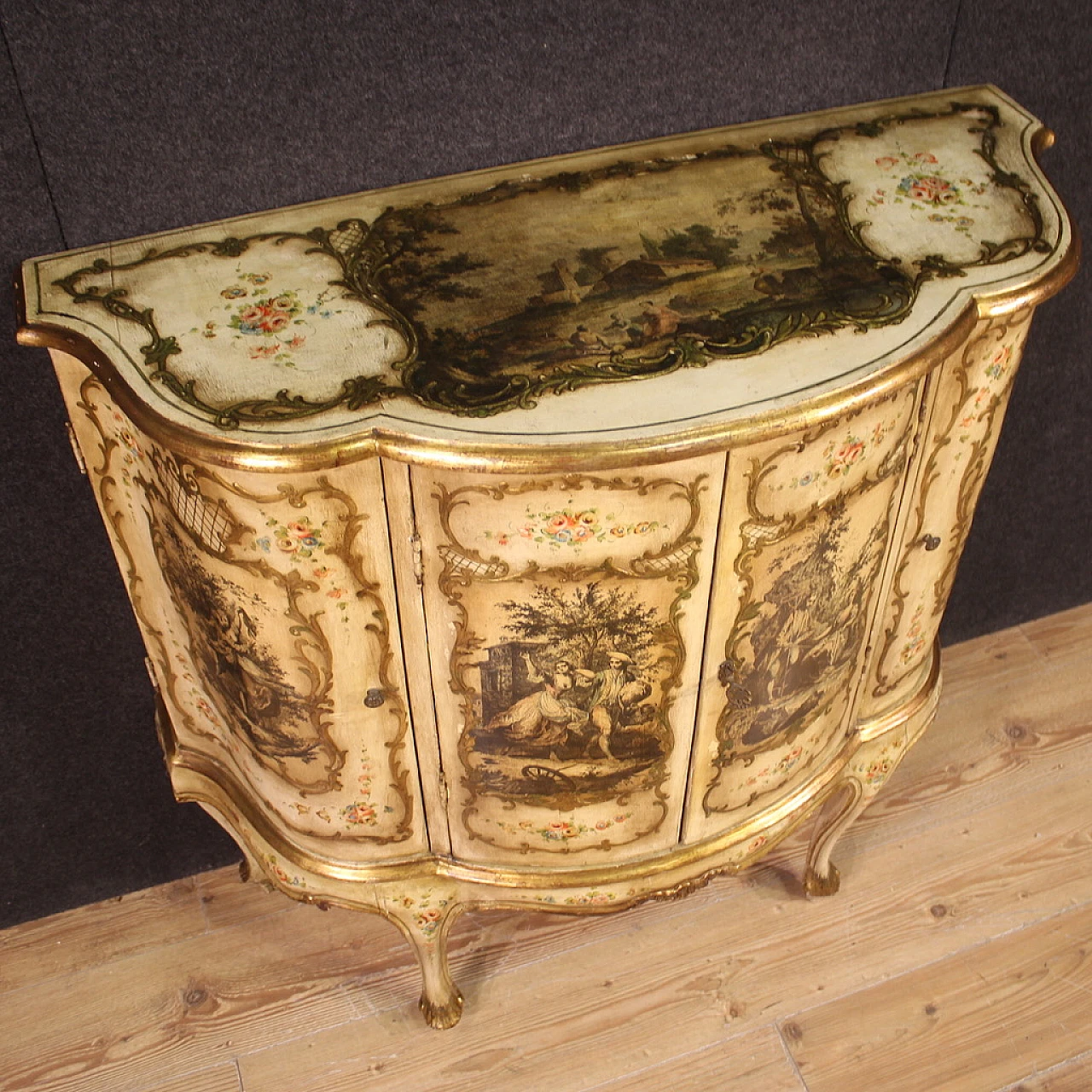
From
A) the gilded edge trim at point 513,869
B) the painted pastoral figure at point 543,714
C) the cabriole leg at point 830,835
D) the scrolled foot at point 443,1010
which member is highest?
the painted pastoral figure at point 543,714

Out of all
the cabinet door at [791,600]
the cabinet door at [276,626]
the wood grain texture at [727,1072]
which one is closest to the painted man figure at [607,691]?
the cabinet door at [791,600]

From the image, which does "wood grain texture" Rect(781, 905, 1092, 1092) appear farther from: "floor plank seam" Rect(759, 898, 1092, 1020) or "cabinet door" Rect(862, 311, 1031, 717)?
"cabinet door" Rect(862, 311, 1031, 717)

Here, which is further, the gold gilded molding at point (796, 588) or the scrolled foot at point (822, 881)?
the scrolled foot at point (822, 881)

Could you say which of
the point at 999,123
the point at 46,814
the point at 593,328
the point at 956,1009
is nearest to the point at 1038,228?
the point at 999,123

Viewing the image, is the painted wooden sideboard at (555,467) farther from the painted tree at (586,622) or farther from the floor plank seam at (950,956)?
the floor plank seam at (950,956)

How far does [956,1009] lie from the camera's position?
2223 mm

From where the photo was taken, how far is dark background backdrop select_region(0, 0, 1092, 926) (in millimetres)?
1487

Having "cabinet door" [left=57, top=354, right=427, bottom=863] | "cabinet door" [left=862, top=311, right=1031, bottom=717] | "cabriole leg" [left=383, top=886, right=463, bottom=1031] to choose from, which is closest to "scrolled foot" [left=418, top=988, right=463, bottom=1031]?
"cabriole leg" [left=383, top=886, right=463, bottom=1031]

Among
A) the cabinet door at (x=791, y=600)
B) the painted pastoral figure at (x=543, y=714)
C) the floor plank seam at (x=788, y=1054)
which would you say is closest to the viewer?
the cabinet door at (x=791, y=600)

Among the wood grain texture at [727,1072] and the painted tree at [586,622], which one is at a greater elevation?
the painted tree at [586,622]

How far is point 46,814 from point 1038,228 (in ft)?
6.03

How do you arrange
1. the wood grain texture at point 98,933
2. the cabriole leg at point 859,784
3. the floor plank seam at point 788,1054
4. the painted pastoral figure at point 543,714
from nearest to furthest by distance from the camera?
1. the painted pastoral figure at point 543,714
2. the cabriole leg at point 859,784
3. the floor plank seam at point 788,1054
4. the wood grain texture at point 98,933

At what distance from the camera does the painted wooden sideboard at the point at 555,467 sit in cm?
136

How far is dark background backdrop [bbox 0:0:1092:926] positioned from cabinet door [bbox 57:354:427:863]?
0.21m
